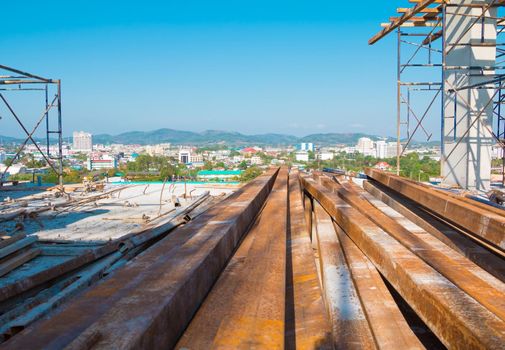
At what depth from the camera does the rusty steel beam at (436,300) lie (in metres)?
1.01

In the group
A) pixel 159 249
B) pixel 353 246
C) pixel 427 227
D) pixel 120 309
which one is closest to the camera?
pixel 120 309

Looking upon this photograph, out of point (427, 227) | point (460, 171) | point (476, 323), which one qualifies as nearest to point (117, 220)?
point (427, 227)

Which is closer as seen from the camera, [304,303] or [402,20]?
[304,303]

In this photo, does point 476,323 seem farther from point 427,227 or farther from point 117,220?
A: point 117,220

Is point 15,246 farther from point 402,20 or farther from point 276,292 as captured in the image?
point 402,20

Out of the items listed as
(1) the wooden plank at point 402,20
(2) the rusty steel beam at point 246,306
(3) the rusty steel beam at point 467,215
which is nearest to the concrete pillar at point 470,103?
(1) the wooden plank at point 402,20

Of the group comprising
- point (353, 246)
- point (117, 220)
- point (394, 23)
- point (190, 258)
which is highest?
point (394, 23)

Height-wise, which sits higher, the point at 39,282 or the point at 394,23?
the point at 394,23

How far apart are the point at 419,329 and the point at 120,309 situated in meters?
1.48

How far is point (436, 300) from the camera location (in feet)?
4.02

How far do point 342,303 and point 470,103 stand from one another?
10962mm

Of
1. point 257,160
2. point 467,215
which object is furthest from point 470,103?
point 257,160

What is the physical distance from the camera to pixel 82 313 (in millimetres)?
1039

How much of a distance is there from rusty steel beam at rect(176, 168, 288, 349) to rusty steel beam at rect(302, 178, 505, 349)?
0.47 metres
